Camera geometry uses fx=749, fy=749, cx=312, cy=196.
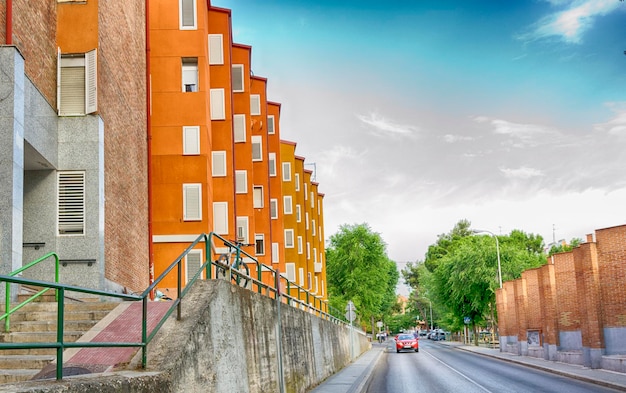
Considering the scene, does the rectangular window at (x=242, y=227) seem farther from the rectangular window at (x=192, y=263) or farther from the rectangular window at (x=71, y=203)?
→ the rectangular window at (x=71, y=203)

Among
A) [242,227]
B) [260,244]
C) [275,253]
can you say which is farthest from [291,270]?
[242,227]

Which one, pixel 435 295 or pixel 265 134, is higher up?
pixel 265 134

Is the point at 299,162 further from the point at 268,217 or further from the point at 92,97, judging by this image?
the point at 92,97

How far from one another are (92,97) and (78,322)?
7938 millimetres

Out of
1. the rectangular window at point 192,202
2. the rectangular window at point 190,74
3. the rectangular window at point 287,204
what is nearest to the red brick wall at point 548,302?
the rectangular window at point 192,202

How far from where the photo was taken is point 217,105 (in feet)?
121

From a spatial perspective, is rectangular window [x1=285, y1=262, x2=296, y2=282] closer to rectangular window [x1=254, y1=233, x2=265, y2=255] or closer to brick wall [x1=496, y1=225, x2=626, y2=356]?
rectangular window [x1=254, y1=233, x2=265, y2=255]

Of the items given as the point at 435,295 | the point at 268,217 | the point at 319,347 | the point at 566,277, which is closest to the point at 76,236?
the point at 319,347

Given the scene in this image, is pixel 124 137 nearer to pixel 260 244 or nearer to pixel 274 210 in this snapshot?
pixel 260 244

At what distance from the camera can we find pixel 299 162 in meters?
66.0

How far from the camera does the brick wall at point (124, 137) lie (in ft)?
61.5

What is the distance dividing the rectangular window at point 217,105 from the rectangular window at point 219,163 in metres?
1.79

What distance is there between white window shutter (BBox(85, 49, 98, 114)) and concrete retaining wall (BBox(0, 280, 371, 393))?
251 inches

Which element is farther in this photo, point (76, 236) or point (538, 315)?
point (538, 315)
